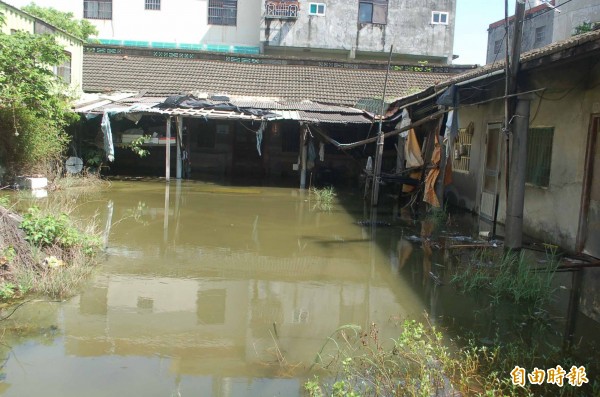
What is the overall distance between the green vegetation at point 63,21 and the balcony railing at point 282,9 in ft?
27.4

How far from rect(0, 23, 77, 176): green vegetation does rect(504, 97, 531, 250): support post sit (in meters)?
9.01

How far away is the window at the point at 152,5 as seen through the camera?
2678 cm

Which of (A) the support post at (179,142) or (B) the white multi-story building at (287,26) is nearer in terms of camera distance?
(A) the support post at (179,142)

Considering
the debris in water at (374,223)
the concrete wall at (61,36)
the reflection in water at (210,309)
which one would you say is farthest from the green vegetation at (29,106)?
the debris in water at (374,223)

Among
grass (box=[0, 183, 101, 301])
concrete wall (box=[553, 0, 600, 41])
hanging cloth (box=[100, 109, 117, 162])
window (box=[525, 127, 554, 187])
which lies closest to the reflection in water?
grass (box=[0, 183, 101, 301])

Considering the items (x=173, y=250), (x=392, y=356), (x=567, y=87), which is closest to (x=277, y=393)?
(x=392, y=356)

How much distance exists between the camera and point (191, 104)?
1501 centimetres

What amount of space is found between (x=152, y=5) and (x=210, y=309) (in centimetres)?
2527

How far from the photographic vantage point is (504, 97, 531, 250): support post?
6270mm

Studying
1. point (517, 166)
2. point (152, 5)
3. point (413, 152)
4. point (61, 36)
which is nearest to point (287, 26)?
point (152, 5)

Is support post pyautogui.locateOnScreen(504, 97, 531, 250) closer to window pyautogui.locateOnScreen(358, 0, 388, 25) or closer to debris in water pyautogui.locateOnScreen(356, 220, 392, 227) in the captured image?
debris in water pyautogui.locateOnScreen(356, 220, 392, 227)

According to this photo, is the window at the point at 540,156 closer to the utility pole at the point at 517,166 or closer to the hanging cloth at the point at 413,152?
the utility pole at the point at 517,166

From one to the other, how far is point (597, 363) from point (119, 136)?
48.5 feet

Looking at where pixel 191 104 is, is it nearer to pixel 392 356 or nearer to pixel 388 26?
pixel 392 356
